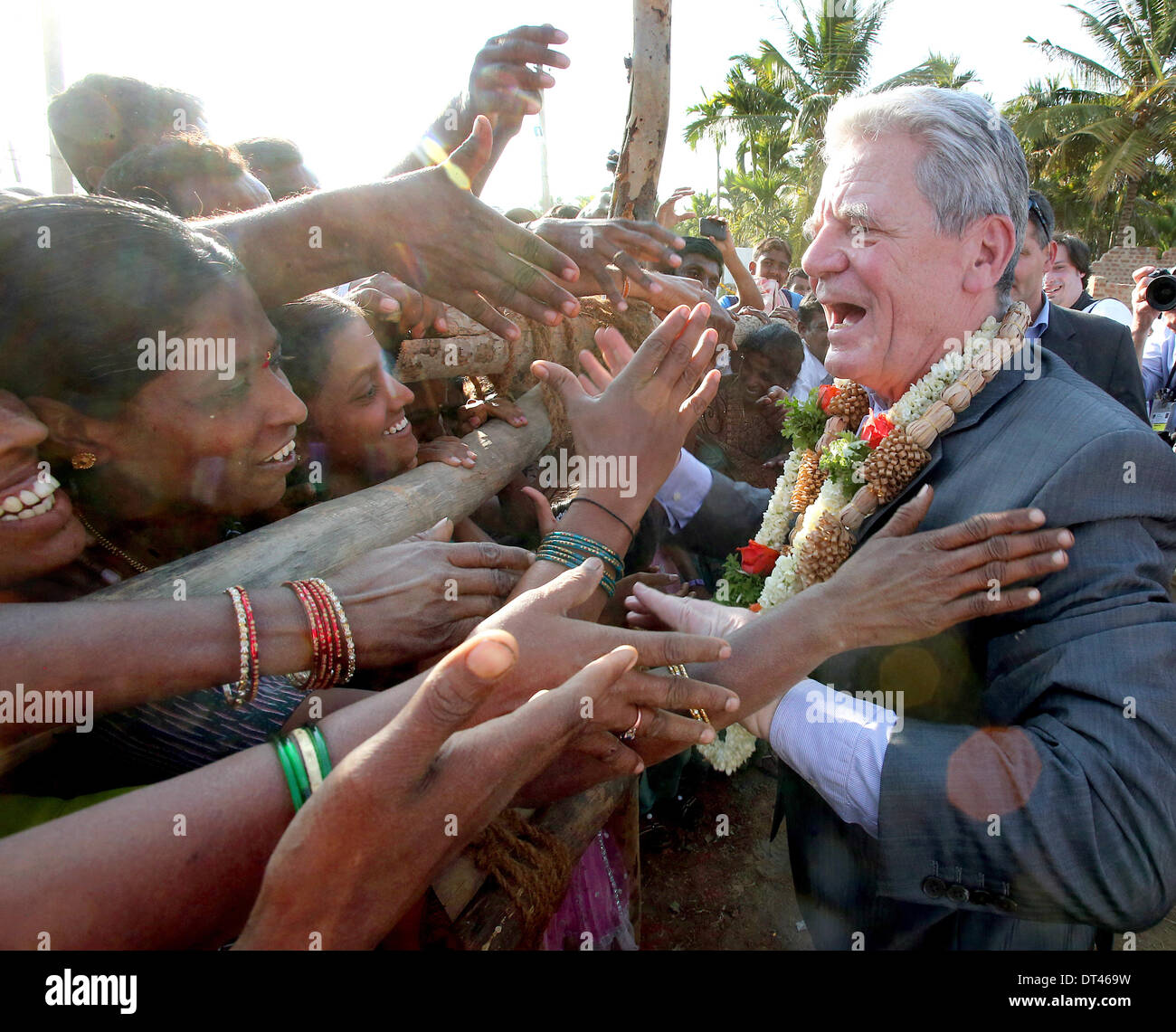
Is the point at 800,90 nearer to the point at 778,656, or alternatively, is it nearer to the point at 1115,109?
the point at 1115,109

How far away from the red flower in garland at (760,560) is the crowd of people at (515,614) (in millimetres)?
299

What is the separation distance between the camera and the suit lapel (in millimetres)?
1930

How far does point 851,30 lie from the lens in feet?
77.0

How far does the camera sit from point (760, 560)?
2.63 metres

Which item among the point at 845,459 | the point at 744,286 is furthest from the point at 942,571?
the point at 744,286

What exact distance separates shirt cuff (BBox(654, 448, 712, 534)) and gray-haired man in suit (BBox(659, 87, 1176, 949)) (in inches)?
35.9

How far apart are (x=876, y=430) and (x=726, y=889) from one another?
2333 mm

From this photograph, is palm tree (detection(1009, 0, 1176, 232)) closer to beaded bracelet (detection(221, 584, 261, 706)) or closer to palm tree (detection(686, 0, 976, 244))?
palm tree (detection(686, 0, 976, 244))

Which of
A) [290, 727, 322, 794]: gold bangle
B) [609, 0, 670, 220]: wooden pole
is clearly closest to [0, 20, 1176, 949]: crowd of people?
[290, 727, 322, 794]: gold bangle

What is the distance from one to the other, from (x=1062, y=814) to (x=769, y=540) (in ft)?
4.57

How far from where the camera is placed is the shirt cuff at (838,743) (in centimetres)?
163

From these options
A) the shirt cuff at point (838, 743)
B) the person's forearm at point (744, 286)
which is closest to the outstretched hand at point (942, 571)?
the shirt cuff at point (838, 743)

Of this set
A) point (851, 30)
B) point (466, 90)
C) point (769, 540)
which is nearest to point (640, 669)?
point (769, 540)
